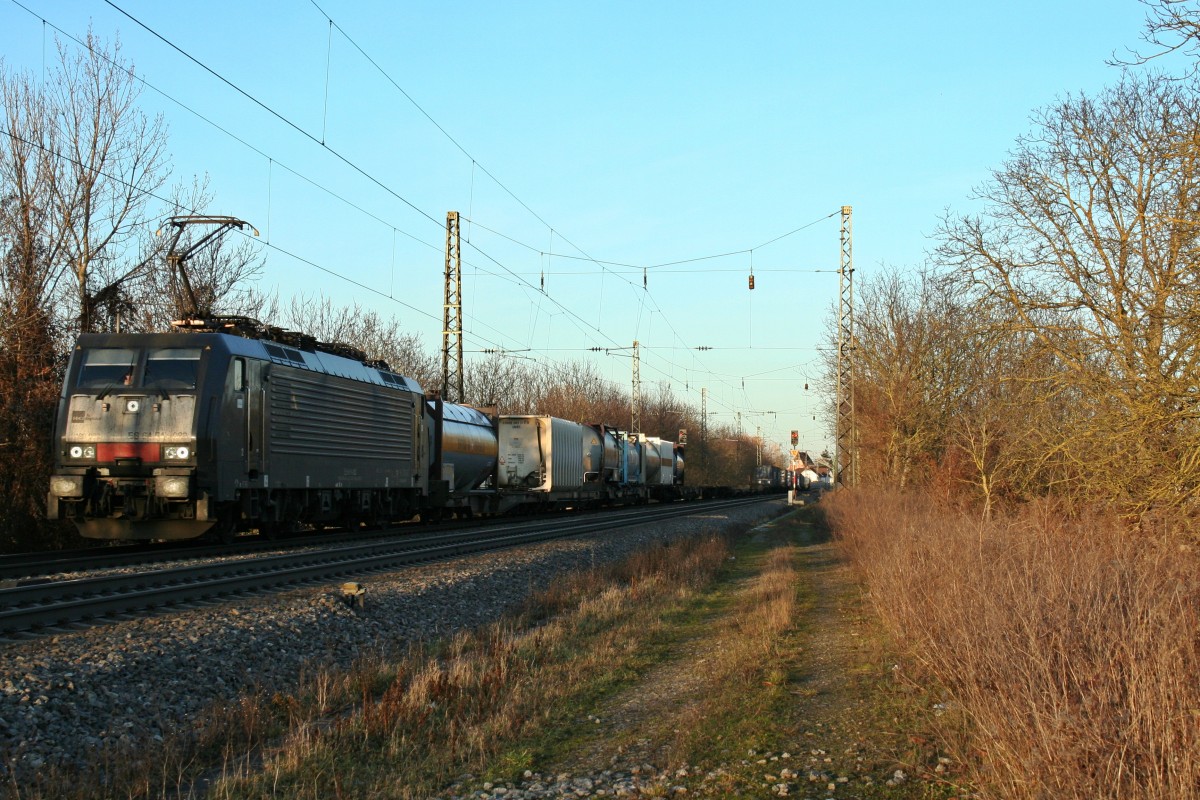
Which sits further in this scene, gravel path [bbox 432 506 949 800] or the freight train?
the freight train

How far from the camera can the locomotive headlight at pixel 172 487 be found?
590 inches

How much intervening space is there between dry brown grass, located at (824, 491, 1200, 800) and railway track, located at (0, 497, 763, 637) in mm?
7709

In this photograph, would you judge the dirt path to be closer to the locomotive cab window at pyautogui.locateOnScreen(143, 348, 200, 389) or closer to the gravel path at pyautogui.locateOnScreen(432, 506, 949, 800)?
the gravel path at pyautogui.locateOnScreen(432, 506, 949, 800)

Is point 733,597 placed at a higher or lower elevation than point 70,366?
lower

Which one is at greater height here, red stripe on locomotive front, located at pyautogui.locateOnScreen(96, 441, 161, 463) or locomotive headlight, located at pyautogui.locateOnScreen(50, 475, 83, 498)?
red stripe on locomotive front, located at pyautogui.locateOnScreen(96, 441, 161, 463)

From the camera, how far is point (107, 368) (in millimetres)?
15773

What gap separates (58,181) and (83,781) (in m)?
19.4

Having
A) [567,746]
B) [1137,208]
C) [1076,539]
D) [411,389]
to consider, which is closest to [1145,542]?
[1076,539]

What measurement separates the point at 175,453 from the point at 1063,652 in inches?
536

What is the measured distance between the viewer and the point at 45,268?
20.4 m

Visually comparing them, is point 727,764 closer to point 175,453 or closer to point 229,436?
point 175,453

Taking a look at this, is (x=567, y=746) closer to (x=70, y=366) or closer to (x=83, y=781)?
(x=83, y=781)

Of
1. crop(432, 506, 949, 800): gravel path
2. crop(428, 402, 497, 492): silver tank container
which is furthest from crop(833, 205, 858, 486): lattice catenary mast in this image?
crop(432, 506, 949, 800): gravel path

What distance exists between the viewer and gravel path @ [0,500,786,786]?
21.2 ft
